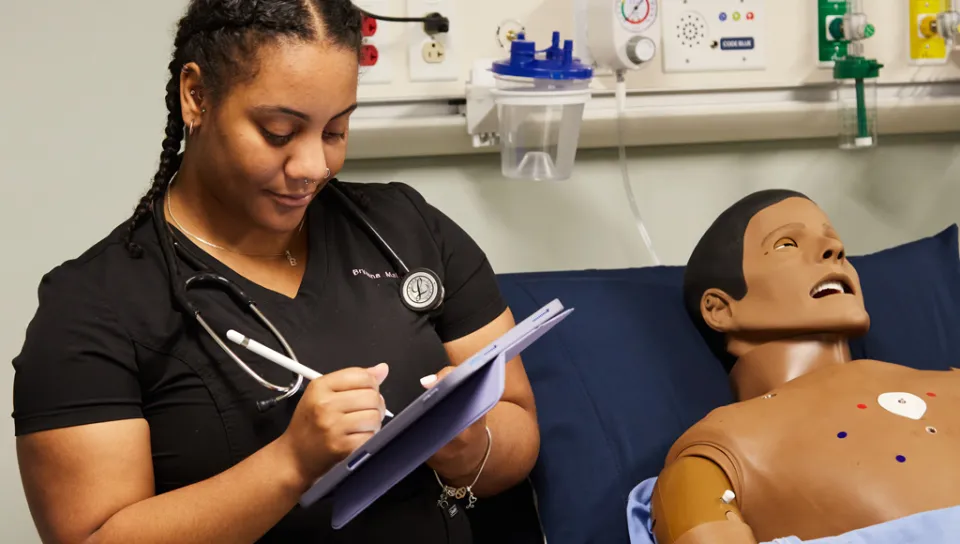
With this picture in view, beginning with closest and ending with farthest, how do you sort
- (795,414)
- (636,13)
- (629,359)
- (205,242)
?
(205,242) → (795,414) → (629,359) → (636,13)

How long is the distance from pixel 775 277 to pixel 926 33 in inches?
31.3

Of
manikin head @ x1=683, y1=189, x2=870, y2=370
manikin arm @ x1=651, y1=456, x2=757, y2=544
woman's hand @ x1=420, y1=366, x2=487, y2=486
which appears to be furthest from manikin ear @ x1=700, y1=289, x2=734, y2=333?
woman's hand @ x1=420, y1=366, x2=487, y2=486

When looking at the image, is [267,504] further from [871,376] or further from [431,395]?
[871,376]

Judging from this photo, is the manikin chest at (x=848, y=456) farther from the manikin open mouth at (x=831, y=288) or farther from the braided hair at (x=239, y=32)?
the braided hair at (x=239, y=32)

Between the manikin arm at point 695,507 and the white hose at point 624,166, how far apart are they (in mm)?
748

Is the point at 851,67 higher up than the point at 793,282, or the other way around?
the point at 851,67

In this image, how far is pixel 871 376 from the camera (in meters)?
1.44

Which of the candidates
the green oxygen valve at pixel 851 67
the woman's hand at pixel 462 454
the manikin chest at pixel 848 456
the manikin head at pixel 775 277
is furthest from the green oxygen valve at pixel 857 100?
the woman's hand at pixel 462 454

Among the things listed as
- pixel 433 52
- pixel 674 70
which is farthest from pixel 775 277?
pixel 433 52

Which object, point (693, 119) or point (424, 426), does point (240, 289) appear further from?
point (693, 119)

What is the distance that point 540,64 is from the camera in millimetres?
1624

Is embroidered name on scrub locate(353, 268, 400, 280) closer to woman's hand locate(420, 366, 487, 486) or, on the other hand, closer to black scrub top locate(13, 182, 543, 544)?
black scrub top locate(13, 182, 543, 544)

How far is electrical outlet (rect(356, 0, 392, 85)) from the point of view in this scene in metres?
1.81

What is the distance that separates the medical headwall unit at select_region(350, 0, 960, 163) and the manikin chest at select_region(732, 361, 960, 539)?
65cm
